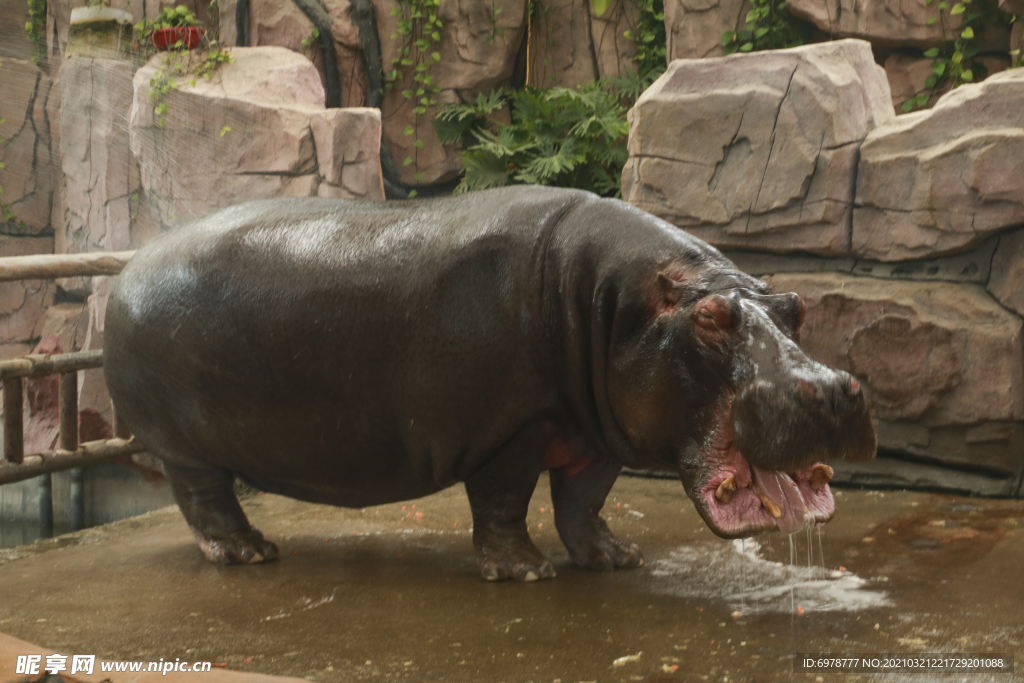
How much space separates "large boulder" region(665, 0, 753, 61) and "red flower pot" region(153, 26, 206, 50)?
13.4ft

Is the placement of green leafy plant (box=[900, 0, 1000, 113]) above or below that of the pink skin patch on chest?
above

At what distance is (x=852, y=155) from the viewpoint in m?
5.09

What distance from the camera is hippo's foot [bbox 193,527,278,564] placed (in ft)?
12.5

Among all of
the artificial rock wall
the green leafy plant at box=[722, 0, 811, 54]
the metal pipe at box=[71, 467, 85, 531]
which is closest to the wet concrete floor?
the artificial rock wall

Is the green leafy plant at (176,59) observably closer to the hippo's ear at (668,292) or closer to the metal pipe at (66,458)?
the metal pipe at (66,458)

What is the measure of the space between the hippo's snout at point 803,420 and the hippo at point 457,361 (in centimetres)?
10

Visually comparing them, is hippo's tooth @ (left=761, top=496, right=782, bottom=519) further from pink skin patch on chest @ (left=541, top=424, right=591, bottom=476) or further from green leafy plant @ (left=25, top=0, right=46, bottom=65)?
green leafy plant @ (left=25, top=0, right=46, bottom=65)

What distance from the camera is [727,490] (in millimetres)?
2914

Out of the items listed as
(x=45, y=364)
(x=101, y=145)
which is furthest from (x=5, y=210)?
(x=45, y=364)

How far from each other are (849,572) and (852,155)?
2424 millimetres

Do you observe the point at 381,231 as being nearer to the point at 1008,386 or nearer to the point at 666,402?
the point at 666,402

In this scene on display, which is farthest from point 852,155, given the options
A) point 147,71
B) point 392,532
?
point 147,71

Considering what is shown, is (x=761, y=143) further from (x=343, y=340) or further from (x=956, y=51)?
(x=956, y=51)

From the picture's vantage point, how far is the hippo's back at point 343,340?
3395mm
